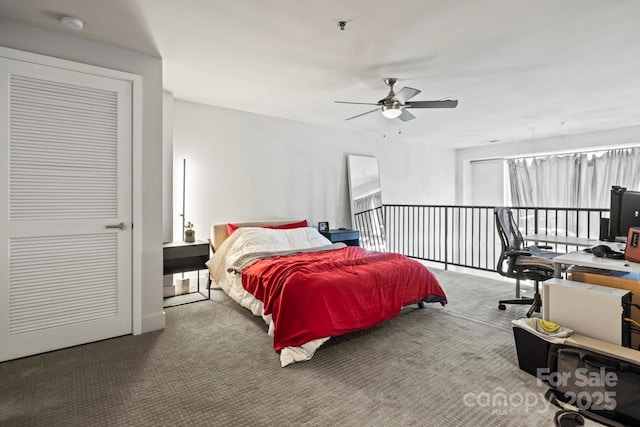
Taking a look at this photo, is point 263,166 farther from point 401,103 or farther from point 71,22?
point 71,22

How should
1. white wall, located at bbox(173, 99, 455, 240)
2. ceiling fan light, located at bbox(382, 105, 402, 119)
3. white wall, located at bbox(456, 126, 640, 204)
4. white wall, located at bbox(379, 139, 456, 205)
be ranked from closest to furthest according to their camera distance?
ceiling fan light, located at bbox(382, 105, 402, 119)
white wall, located at bbox(173, 99, 455, 240)
white wall, located at bbox(456, 126, 640, 204)
white wall, located at bbox(379, 139, 456, 205)

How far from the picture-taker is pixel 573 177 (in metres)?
6.54

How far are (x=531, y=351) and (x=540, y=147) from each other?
19.8 feet

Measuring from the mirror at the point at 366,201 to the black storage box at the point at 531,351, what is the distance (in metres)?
3.81

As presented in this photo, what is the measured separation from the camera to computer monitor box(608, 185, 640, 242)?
8.29 ft

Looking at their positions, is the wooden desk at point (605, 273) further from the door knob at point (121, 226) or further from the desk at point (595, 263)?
the door knob at point (121, 226)

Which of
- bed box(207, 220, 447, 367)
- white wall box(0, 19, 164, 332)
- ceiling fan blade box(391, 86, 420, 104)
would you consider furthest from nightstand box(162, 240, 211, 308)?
ceiling fan blade box(391, 86, 420, 104)

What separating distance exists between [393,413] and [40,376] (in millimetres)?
2324

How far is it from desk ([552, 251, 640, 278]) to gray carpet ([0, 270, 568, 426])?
794 millimetres

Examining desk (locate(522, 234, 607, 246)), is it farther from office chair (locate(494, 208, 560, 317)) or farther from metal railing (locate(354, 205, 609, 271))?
metal railing (locate(354, 205, 609, 271))

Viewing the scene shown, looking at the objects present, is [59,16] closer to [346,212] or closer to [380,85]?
[380,85]

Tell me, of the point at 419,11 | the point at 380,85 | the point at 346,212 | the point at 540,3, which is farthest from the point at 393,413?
the point at 346,212

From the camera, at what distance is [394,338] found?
9.14 ft

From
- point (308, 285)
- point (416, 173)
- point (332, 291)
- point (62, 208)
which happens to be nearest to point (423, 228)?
point (416, 173)
